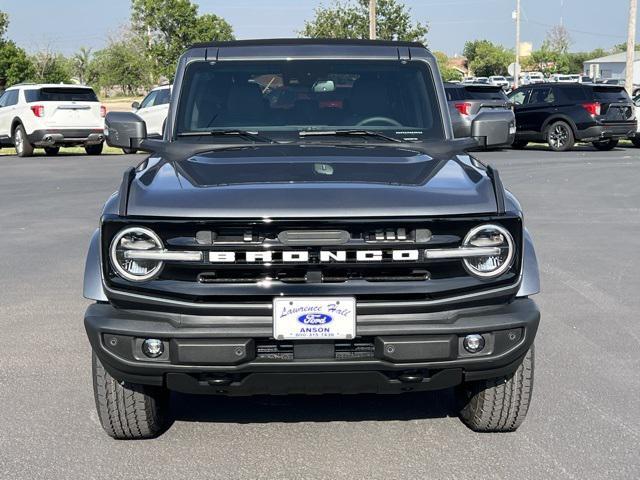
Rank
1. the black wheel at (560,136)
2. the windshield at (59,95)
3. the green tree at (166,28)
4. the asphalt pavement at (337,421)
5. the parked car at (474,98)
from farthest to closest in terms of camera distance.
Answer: the green tree at (166,28) → the black wheel at (560,136) → the parked car at (474,98) → the windshield at (59,95) → the asphalt pavement at (337,421)

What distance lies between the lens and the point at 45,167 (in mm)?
20547

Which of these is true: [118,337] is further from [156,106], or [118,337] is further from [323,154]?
[156,106]

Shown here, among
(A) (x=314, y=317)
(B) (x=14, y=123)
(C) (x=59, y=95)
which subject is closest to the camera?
A: (A) (x=314, y=317)

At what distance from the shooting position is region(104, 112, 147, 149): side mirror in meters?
5.43

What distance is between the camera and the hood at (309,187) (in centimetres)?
387

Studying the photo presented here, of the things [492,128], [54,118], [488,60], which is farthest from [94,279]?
[488,60]

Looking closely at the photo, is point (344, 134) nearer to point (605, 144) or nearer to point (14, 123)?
point (14, 123)

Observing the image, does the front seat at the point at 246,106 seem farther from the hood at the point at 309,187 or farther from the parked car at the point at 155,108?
the parked car at the point at 155,108

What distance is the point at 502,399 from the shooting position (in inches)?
173

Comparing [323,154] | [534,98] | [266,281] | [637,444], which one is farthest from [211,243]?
[534,98]

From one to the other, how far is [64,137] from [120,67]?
195ft

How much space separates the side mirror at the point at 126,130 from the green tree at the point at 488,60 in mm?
111690

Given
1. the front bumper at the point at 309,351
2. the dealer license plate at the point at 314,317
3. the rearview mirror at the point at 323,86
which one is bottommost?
the front bumper at the point at 309,351

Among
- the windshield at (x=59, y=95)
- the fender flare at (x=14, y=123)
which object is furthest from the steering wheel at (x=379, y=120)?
the fender flare at (x=14, y=123)
